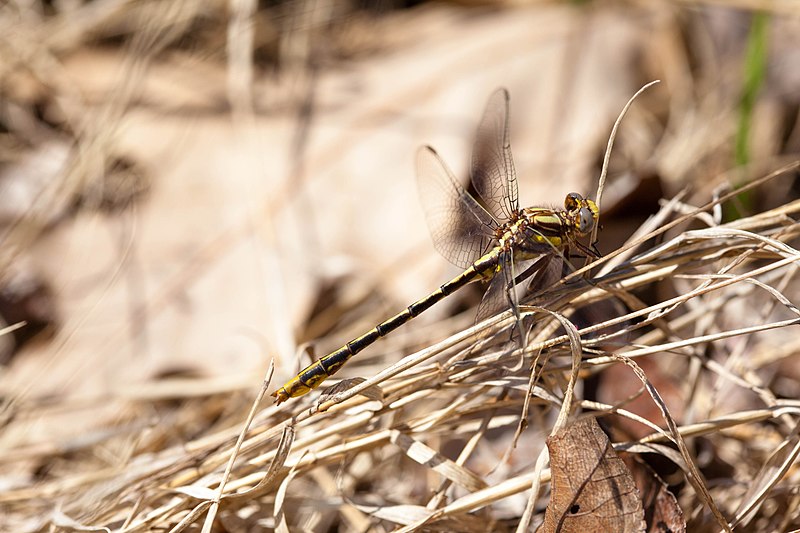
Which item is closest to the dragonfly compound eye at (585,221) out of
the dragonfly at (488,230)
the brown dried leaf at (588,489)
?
the dragonfly at (488,230)

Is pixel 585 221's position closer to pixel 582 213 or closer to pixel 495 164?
pixel 582 213

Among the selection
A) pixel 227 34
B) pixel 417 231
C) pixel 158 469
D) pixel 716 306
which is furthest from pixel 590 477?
pixel 227 34

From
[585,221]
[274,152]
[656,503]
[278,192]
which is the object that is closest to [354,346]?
[585,221]

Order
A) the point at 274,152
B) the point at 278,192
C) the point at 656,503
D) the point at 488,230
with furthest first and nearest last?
the point at 274,152, the point at 278,192, the point at 488,230, the point at 656,503

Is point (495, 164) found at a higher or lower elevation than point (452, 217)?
higher

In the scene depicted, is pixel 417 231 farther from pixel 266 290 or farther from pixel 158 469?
pixel 158 469

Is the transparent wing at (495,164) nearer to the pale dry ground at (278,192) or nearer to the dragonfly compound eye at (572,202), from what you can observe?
the dragonfly compound eye at (572,202)

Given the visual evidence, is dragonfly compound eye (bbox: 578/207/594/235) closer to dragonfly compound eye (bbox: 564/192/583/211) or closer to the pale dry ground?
dragonfly compound eye (bbox: 564/192/583/211)

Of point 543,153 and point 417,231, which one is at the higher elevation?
point 543,153
